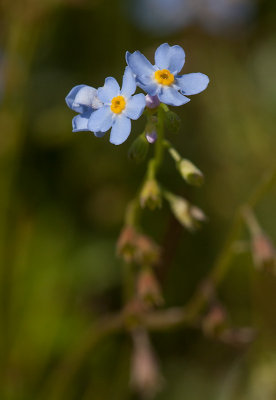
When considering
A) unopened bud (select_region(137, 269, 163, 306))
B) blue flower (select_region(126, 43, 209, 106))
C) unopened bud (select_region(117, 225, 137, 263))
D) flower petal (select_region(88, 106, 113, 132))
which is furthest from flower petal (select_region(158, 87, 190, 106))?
unopened bud (select_region(137, 269, 163, 306))

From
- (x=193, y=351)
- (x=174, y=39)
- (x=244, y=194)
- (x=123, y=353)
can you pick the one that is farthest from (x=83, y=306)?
(x=174, y=39)

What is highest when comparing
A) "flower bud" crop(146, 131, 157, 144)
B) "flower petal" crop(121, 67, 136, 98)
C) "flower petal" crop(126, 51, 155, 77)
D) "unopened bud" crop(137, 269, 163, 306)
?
"flower petal" crop(126, 51, 155, 77)

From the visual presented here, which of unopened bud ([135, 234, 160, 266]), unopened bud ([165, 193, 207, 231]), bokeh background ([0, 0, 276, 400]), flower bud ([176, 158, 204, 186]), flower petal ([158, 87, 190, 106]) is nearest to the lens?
flower petal ([158, 87, 190, 106])

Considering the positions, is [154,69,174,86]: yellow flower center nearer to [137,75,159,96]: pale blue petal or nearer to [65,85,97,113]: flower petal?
[137,75,159,96]: pale blue petal

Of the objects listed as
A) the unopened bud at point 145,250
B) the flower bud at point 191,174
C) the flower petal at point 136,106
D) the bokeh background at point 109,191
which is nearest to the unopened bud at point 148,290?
the unopened bud at point 145,250

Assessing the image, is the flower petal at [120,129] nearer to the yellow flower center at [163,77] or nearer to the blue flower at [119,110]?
the blue flower at [119,110]

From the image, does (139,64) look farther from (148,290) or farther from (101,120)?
(148,290)

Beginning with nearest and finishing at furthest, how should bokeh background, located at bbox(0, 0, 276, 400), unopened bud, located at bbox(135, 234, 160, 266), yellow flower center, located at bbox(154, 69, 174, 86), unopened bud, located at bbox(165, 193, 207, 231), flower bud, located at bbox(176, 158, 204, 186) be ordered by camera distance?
yellow flower center, located at bbox(154, 69, 174, 86) → flower bud, located at bbox(176, 158, 204, 186) → unopened bud, located at bbox(165, 193, 207, 231) → unopened bud, located at bbox(135, 234, 160, 266) → bokeh background, located at bbox(0, 0, 276, 400)
